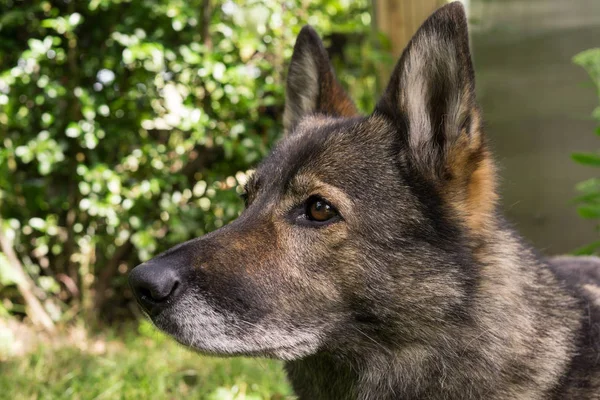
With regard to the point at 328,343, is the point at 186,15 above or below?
above

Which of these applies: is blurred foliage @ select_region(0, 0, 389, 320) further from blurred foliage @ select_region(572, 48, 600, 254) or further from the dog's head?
the dog's head

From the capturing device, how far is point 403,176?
8.89 ft

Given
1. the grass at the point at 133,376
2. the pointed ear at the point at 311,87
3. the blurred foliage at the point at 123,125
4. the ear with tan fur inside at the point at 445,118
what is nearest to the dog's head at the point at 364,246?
the ear with tan fur inside at the point at 445,118

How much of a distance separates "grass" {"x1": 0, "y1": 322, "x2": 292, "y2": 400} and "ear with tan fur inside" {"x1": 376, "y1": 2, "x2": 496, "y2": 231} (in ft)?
5.82

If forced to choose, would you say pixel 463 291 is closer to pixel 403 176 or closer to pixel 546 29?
pixel 403 176

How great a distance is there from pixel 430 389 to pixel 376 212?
2.46 ft

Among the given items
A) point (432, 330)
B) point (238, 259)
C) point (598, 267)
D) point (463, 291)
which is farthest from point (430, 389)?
point (598, 267)

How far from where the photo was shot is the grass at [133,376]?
396cm

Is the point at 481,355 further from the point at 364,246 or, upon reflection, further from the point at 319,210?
the point at 319,210

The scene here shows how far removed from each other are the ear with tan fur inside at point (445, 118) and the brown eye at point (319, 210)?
40cm

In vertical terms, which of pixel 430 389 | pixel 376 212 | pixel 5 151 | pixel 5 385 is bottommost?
pixel 5 385

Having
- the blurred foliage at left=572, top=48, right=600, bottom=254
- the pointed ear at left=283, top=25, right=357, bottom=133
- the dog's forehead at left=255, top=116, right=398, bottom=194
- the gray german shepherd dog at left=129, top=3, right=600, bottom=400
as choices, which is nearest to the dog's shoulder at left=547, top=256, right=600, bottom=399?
the gray german shepherd dog at left=129, top=3, right=600, bottom=400

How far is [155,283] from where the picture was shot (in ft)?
8.00

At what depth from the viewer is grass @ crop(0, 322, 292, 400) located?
3.96 m
